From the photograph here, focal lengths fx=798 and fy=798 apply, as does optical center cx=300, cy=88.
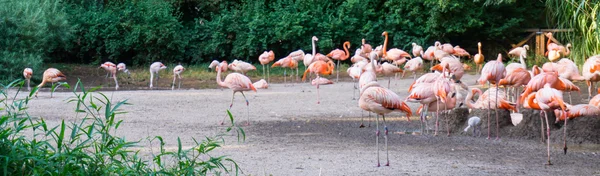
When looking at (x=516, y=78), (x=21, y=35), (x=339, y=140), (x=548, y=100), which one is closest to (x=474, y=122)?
(x=516, y=78)

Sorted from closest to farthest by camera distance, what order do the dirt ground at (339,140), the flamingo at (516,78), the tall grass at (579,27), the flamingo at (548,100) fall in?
the dirt ground at (339,140)
the flamingo at (548,100)
the flamingo at (516,78)
the tall grass at (579,27)

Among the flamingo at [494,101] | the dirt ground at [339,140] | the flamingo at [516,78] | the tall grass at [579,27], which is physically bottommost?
the dirt ground at [339,140]

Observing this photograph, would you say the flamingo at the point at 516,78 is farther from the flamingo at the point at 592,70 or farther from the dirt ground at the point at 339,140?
the flamingo at the point at 592,70

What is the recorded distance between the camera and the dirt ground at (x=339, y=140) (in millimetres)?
6219

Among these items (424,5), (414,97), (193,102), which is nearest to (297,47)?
(424,5)

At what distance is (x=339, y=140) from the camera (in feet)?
25.4

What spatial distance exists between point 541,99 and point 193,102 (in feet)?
20.0

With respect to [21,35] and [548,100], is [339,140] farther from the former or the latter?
[21,35]

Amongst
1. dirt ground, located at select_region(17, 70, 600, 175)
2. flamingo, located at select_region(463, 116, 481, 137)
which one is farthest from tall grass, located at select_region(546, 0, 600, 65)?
flamingo, located at select_region(463, 116, 481, 137)

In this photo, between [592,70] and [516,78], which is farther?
[592,70]

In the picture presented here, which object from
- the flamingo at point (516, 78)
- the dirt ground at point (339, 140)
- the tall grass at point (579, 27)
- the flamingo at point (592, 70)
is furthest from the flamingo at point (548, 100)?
the tall grass at point (579, 27)

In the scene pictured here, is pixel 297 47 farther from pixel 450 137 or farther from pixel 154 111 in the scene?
pixel 450 137

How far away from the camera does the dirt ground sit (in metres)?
6.22

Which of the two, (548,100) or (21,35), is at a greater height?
(21,35)
